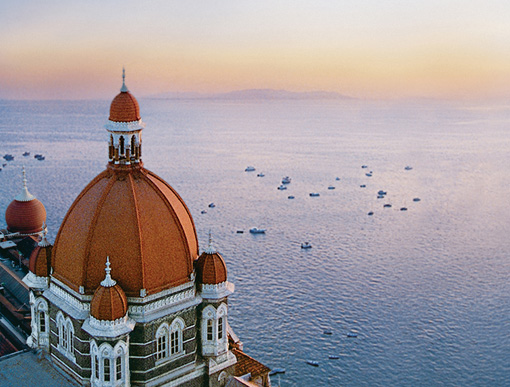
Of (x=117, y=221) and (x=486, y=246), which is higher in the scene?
(x=117, y=221)

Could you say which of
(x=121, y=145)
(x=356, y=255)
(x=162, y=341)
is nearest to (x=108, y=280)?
(x=162, y=341)

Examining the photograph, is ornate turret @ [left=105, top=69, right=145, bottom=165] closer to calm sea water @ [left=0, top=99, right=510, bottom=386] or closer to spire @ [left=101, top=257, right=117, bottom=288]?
spire @ [left=101, top=257, right=117, bottom=288]

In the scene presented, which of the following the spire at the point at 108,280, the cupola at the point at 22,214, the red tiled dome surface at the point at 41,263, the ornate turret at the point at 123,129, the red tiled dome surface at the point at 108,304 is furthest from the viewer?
the cupola at the point at 22,214

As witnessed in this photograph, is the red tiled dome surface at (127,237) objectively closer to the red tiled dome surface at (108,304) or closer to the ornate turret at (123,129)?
the ornate turret at (123,129)

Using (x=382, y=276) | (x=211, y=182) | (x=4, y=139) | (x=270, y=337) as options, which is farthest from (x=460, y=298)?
(x=4, y=139)

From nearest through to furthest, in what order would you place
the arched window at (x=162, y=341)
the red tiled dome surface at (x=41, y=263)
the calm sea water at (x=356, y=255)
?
the arched window at (x=162, y=341) < the red tiled dome surface at (x=41, y=263) < the calm sea water at (x=356, y=255)

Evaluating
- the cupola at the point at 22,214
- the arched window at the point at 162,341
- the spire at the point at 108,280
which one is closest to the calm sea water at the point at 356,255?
the cupola at the point at 22,214

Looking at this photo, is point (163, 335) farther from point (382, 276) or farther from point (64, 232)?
point (382, 276)
